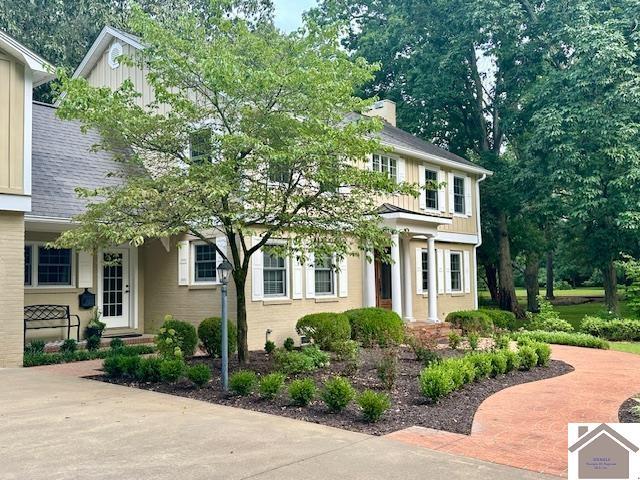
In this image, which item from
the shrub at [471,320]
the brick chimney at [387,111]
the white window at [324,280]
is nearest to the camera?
the white window at [324,280]

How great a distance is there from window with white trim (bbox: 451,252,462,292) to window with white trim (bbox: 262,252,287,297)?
7.99 m

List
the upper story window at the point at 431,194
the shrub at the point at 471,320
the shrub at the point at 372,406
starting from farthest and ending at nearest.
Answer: the upper story window at the point at 431,194
the shrub at the point at 471,320
the shrub at the point at 372,406

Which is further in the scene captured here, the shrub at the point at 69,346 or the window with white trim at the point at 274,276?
the window with white trim at the point at 274,276

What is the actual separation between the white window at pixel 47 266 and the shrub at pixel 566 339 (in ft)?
35.2

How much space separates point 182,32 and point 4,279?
5406mm

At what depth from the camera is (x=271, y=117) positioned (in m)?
8.85

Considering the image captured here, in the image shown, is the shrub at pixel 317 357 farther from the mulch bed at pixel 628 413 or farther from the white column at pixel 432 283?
the white column at pixel 432 283

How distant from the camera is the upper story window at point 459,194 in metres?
20.2

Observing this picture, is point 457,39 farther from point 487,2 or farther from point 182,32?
point 182,32

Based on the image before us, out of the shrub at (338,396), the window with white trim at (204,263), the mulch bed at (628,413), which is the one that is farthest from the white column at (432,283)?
the shrub at (338,396)

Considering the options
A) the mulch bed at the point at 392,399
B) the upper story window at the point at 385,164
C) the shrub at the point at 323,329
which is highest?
the upper story window at the point at 385,164

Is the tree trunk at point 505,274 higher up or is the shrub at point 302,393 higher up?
the tree trunk at point 505,274

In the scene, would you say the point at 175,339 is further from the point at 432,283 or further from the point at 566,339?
the point at 566,339

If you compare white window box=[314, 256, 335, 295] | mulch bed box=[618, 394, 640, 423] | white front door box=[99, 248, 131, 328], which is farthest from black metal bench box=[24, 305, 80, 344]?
mulch bed box=[618, 394, 640, 423]
